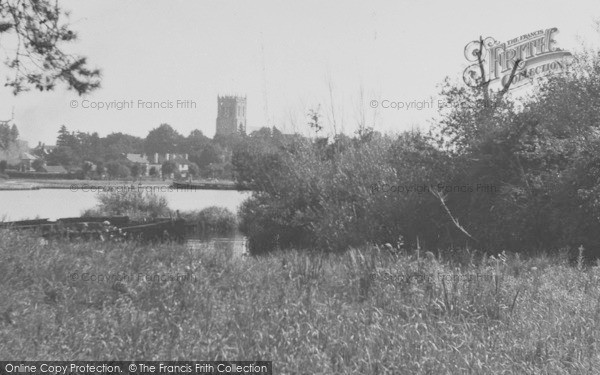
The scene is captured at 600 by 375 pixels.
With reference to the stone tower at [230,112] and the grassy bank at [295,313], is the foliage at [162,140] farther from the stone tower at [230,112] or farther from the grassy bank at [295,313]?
the grassy bank at [295,313]

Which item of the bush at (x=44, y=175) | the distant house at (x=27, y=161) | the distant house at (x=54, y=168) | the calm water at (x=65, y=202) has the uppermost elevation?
the distant house at (x=27, y=161)

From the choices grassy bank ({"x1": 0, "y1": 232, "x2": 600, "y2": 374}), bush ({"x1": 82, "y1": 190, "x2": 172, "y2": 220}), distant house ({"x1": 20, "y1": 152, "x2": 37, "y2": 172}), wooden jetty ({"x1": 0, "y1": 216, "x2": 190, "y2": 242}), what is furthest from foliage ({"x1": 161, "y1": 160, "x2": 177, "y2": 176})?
grassy bank ({"x1": 0, "y1": 232, "x2": 600, "y2": 374})

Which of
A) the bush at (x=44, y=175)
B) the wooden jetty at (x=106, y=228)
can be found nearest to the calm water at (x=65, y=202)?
the bush at (x=44, y=175)

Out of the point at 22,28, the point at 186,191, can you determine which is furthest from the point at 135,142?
the point at 22,28

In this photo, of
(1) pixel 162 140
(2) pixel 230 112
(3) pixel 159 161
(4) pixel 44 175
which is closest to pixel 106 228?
(4) pixel 44 175

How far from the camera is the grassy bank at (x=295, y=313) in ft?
20.7

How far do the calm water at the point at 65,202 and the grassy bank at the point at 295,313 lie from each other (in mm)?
23378

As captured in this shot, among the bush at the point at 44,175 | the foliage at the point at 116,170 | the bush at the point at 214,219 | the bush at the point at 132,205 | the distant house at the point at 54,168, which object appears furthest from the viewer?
the distant house at the point at 54,168

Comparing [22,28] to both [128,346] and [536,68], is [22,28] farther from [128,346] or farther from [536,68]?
[536,68]

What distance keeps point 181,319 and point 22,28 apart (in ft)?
20.2

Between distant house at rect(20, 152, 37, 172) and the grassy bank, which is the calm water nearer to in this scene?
distant house at rect(20, 152, 37, 172)

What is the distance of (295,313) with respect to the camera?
7801mm

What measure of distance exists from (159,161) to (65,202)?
29.2 m

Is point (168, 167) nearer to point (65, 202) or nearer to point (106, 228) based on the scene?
point (65, 202)
